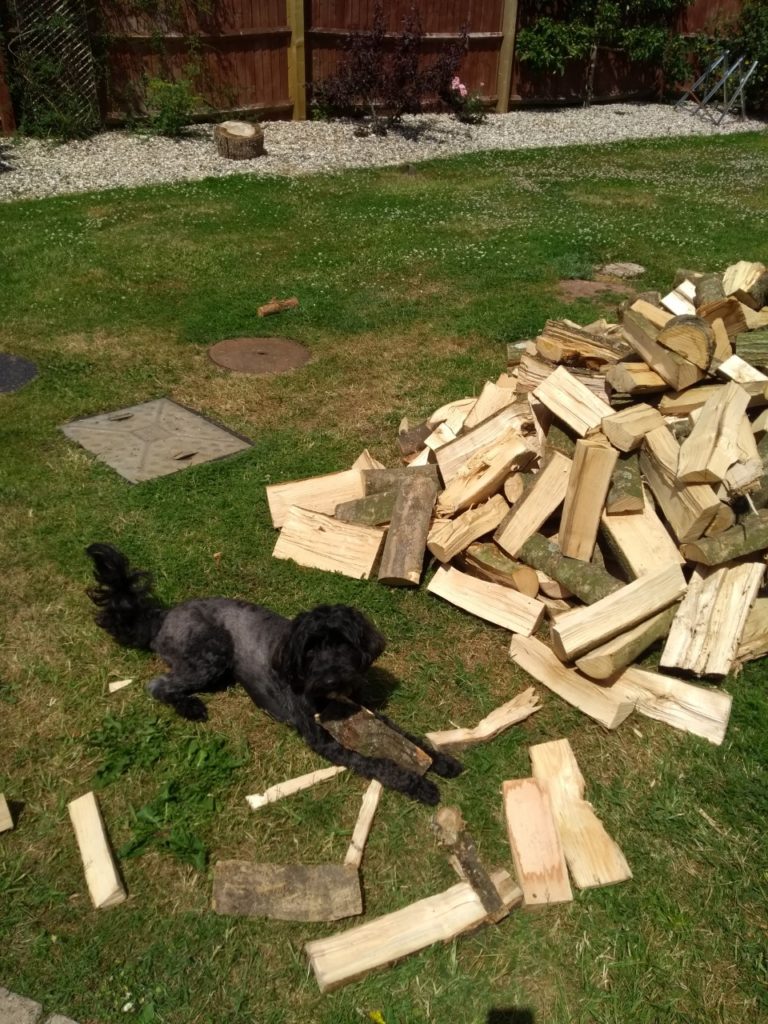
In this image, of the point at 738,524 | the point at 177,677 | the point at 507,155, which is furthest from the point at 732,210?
the point at 177,677

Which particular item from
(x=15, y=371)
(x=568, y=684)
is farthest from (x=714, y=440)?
(x=15, y=371)

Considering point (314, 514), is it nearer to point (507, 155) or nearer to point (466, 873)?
point (466, 873)

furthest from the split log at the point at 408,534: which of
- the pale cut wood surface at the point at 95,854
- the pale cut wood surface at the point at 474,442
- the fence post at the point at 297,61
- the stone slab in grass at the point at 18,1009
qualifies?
the fence post at the point at 297,61

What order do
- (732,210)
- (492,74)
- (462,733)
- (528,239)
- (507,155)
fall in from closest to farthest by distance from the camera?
1. (462,733)
2. (528,239)
3. (732,210)
4. (507,155)
5. (492,74)

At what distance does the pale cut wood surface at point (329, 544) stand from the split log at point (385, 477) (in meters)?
0.34

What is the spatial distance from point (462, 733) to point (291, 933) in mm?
1179

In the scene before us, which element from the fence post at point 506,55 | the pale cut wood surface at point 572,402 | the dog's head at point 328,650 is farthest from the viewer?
the fence post at point 506,55

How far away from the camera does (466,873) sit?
309 centimetres

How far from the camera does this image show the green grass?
280 cm

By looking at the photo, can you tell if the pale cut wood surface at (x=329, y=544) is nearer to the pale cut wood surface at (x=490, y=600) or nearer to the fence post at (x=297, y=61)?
the pale cut wood surface at (x=490, y=600)

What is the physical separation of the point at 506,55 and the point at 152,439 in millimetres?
16666

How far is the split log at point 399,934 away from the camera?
2.78 m

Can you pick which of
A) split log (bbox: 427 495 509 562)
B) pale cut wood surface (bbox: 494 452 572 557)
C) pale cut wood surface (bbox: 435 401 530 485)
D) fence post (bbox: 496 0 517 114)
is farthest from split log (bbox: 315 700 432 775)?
fence post (bbox: 496 0 517 114)

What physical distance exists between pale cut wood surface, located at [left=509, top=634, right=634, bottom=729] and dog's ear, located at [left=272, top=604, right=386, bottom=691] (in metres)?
1.12
